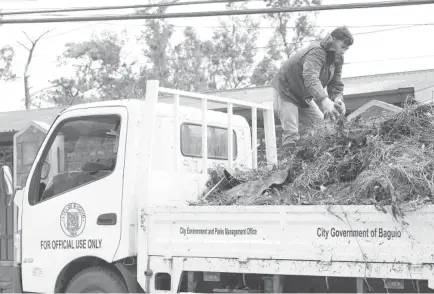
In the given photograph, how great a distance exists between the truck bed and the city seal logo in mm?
766

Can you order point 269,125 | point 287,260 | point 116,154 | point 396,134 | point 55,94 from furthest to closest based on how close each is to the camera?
point 55,94 < point 269,125 < point 116,154 < point 396,134 < point 287,260

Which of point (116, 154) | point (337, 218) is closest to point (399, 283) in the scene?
point (337, 218)

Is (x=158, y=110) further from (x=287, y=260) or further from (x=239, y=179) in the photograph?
(x=287, y=260)

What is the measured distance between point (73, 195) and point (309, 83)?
8.51 ft

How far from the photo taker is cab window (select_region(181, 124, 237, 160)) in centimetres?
715

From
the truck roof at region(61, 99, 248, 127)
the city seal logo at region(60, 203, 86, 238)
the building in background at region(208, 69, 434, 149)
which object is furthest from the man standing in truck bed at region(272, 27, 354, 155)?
the building in background at region(208, 69, 434, 149)

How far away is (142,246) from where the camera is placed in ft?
20.7

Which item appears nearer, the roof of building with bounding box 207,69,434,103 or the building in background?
the building in background

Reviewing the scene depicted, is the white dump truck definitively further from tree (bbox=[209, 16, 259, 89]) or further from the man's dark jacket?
tree (bbox=[209, 16, 259, 89])

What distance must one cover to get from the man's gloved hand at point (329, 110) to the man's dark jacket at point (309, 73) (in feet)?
0.48

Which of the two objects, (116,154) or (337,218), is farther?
(116,154)

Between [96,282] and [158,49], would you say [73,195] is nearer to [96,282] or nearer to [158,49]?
[96,282]

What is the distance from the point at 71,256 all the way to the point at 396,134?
309cm

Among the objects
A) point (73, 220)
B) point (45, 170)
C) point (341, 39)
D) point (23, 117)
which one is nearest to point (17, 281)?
point (73, 220)
